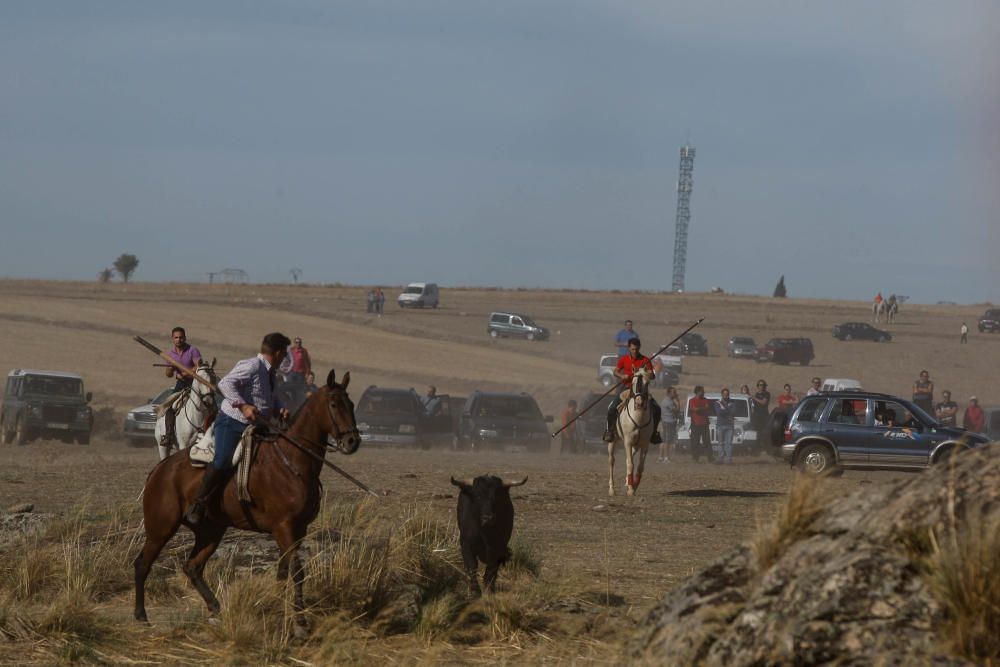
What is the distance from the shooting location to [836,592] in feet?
20.0

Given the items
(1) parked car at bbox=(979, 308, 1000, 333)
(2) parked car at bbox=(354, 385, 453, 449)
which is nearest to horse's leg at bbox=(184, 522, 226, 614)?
(2) parked car at bbox=(354, 385, 453, 449)

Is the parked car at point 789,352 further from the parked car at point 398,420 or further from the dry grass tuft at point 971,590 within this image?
the dry grass tuft at point 971,590

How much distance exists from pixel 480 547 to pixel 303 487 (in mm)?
1683

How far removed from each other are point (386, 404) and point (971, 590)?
3114 cm

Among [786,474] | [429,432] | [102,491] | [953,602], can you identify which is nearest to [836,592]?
[953,602]

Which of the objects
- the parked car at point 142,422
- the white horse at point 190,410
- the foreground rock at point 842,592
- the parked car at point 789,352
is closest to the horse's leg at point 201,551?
the foreground rock at point 842,592

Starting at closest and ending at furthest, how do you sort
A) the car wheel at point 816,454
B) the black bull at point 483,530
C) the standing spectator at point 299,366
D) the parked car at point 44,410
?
the black bull at point 483,530
the car wheel at point 816,454
the parked car at point 44,410
the standing spectator at point 299,366

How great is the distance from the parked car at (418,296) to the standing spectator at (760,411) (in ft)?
187

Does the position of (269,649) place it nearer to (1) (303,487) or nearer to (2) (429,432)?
(1) (303,487)

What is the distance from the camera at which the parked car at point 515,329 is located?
77812 mm

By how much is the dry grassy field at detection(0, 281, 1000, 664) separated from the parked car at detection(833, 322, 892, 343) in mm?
9417

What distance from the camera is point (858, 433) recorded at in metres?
26.9


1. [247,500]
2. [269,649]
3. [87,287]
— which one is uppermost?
[87,287]

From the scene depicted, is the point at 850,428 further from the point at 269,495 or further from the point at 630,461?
the point at 269,495
